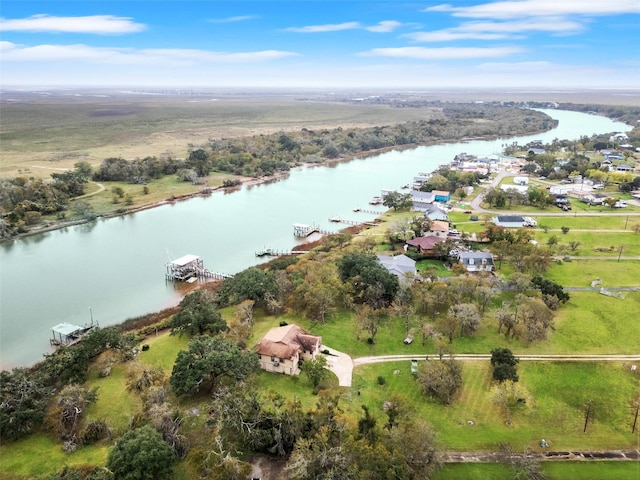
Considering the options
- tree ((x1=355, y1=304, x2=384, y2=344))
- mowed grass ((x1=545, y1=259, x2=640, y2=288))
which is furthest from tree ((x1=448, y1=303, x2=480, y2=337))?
mowed grass ((x1=545, y1=259, x2=640, y2=288))

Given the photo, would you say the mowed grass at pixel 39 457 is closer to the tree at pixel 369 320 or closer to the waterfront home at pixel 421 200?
the tree at pixel 369 320

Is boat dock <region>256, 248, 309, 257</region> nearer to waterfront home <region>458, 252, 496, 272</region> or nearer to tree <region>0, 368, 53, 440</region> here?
waterfront home <region>458, 252, 496, 272</region>

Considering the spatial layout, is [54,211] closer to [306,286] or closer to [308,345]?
[306,286]

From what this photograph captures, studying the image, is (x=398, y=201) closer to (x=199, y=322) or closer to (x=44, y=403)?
(x=199, y=322)

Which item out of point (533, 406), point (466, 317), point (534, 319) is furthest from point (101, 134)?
point (533, 406)

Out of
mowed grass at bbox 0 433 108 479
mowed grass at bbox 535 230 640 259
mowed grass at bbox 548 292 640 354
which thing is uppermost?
mowed grass at bbox 535 230 640 259
